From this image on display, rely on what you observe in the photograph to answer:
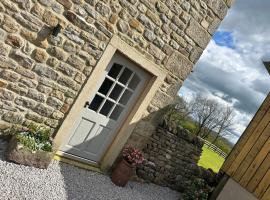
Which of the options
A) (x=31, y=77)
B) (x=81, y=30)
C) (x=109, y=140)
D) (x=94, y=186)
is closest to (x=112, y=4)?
(x=81, y=30)

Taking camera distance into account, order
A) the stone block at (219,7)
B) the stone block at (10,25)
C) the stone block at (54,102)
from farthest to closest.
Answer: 1. the stone block at (219,7)
2. the stone block at (54,102)
3. the stone block at (10,25)

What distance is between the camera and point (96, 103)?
618 centimetres

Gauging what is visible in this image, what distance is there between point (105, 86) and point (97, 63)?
0.69 m

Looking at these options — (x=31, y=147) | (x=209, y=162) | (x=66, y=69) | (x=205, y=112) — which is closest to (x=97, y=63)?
(x=66, y=69)

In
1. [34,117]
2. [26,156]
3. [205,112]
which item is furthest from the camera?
[205,112]

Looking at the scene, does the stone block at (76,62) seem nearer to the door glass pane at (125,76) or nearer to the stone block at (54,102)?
the stone block at (54,102)

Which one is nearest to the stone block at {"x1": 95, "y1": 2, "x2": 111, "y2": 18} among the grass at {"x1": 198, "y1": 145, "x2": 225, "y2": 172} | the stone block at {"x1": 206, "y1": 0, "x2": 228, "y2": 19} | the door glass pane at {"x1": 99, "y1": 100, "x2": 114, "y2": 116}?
the door glass pane at {"x1": 99, "y1": 100, "x2": 114, "y2": 116}

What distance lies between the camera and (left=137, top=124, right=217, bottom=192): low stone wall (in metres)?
7.24

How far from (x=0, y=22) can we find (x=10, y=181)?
2.22 meters

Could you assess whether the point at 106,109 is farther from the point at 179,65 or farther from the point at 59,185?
the point at 59,185

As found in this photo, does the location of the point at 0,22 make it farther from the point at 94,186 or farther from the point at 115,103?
the point at 94,186

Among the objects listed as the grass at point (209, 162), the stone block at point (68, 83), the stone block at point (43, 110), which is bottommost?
the grass at point (209, 162)

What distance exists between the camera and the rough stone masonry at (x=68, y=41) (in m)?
4.79

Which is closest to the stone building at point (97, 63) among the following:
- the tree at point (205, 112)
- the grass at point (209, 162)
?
the grass at point (209, 162)
